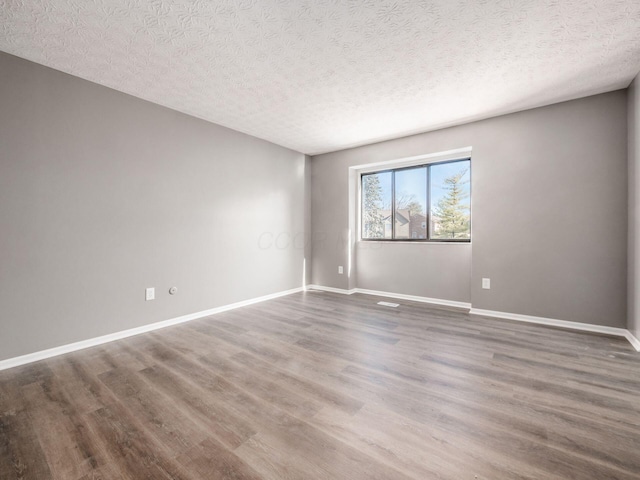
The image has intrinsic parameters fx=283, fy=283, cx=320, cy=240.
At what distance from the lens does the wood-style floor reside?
1.25 meters

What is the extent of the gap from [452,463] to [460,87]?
298 centimetres

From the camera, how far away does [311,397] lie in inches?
70.0

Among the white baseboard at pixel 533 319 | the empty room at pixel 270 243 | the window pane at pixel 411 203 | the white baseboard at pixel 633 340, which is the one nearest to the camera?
the empty room at pixel 270 243

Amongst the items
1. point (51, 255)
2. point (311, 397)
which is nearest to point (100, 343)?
point (51, 255)

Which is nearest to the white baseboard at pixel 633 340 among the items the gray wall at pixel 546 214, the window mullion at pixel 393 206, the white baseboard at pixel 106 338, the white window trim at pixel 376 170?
the gray wall at pixel 546 214

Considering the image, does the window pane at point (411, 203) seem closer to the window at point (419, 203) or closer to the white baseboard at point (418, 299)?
the window at point (419, 203)

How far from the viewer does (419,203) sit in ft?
14.3

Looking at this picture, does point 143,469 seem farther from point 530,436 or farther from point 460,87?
point 460,87

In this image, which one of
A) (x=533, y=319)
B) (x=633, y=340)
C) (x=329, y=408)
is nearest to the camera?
(x=329, y=408)

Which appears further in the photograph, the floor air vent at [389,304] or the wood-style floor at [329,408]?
the floor air vent at [389,304]

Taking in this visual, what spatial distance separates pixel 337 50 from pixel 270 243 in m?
2.89

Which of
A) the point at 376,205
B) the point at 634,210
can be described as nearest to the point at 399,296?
the point at 376,205

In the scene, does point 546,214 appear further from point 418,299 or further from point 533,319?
point 418,299

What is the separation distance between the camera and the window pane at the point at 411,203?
431 cm
